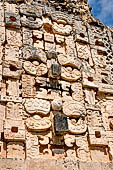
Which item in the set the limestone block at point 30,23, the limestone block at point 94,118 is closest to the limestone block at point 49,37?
the limestone block at point 30,23

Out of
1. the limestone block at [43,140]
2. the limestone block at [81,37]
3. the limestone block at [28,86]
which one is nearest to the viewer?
the limestone block at [43,140]

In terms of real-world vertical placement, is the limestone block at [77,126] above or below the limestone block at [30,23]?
below

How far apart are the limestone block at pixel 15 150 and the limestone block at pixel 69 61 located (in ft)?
6.57

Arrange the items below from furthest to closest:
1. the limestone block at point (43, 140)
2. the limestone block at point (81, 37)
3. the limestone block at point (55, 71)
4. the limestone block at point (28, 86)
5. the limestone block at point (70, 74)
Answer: the limestone block at point (81, 37) → the limestone block at point (70, 74) → the limestone block at point (55, 71) → the limestone block at point (28, 86) → the limestone block at point (43, 140)

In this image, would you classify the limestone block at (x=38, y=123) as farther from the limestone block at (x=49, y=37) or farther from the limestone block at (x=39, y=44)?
the limestone block at (x=49, y=37)

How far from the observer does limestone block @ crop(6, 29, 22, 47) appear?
548cm

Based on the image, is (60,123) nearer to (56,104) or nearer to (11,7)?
(56,104)

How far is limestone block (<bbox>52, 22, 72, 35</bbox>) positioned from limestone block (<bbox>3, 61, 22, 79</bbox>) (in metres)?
1.42

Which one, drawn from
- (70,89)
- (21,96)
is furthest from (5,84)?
(70,89)

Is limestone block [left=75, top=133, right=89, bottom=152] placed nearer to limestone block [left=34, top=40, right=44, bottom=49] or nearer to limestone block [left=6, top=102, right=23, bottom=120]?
limestone block [left=6, top=102, right=23, bottom=120]

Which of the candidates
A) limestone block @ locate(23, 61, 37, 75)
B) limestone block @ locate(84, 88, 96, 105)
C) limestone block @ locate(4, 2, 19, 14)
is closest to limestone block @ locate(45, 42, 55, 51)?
limestone block @ locate(23, 61, 37, 75)

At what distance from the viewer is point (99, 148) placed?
16.0 ft

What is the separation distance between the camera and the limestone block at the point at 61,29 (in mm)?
6147

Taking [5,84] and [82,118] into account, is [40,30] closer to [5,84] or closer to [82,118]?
[5,84]
